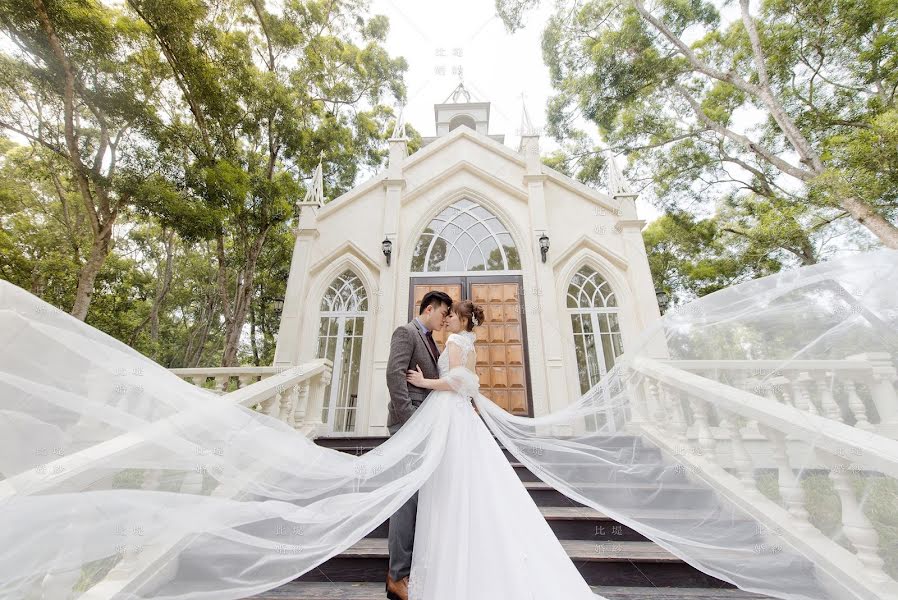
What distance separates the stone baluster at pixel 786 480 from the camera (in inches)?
85.4

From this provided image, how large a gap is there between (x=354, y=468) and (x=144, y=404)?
45.2 inches

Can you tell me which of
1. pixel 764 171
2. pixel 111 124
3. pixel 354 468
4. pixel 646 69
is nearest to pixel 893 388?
pixel 354 468

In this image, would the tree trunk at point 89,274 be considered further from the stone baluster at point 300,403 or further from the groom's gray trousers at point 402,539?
the groom's gray trousers at point 402,539

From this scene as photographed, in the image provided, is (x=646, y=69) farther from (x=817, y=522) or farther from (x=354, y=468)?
(x=354, y=468)

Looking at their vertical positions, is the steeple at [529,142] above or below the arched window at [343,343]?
above

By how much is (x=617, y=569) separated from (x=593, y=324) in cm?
493

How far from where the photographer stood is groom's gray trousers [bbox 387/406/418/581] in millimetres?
2307

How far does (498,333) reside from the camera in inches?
279

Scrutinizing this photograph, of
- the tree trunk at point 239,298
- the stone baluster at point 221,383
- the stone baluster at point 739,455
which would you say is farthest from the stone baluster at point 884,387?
the tree trunk at point 239,298

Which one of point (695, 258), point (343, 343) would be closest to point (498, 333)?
point (343, 343)

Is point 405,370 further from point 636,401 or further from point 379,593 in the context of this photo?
point 636,401

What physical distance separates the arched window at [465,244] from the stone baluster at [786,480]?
18.3 feet

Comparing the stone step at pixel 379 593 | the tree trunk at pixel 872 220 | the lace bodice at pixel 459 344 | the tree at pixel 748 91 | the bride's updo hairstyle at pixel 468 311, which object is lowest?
the stone step at pixel 379 593

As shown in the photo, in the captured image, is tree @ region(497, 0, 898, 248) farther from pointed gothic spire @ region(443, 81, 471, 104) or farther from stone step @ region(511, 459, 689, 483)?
stone step @ region(511, 459, 689, 483)
